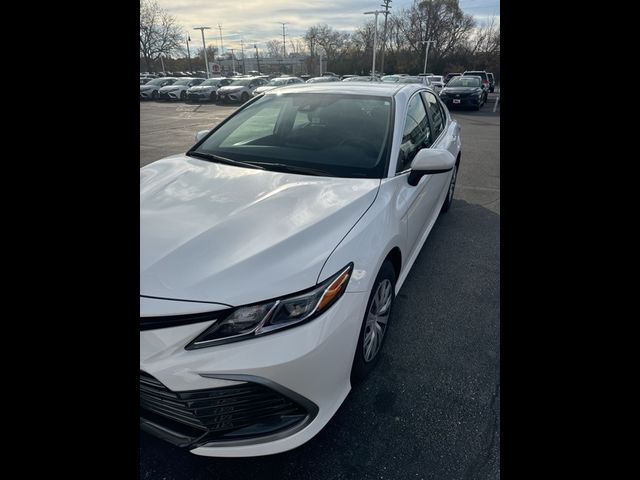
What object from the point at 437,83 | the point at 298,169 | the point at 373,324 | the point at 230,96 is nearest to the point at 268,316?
the point at 373,324

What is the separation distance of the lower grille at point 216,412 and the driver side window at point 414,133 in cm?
159

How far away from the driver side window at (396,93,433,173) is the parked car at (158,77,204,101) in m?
25.1

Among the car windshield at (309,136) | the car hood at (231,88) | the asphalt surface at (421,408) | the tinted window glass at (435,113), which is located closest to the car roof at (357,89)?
the car windshield at (309,136)

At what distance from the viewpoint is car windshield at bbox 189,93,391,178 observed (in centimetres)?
241

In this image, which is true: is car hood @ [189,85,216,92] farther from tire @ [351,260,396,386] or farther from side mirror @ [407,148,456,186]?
tire @ [351,260,396,386]

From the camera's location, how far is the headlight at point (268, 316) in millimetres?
1355

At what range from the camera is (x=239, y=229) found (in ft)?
5.69

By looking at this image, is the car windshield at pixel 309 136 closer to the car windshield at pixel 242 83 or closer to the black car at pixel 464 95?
the black car at pixel 464 95

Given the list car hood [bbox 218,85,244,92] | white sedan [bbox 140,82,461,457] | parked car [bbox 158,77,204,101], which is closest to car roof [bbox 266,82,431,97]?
white sedan [bbox 140,82,461,457]
